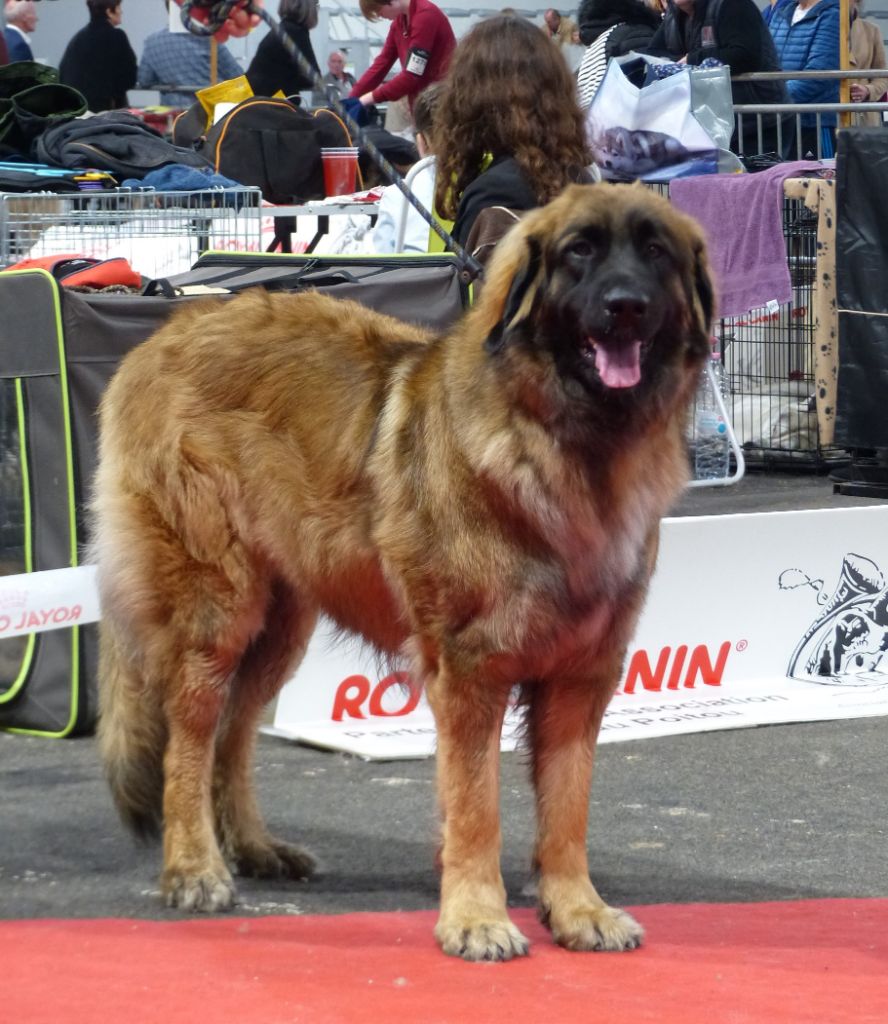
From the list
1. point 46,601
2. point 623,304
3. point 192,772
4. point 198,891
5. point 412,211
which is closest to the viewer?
point 623,304

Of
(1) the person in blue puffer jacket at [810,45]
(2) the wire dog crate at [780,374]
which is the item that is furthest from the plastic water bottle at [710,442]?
(1) the person in blue puffer jacket at [810,45]

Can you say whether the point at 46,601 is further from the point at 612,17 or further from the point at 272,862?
the point at 612,17

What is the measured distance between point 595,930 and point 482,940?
257 mm

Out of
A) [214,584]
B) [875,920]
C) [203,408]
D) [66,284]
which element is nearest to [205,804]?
[214,584]

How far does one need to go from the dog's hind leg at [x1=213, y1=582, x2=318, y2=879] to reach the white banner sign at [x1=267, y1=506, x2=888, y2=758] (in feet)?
3.59

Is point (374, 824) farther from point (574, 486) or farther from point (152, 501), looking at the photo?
point (574, 486)

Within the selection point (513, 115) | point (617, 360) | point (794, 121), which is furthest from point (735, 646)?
point (794, 121)

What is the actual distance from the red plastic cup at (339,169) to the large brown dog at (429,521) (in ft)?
16.4

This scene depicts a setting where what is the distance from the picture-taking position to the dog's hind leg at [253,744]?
3.72 meters

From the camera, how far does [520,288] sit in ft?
9.81

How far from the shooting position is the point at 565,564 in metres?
3.07

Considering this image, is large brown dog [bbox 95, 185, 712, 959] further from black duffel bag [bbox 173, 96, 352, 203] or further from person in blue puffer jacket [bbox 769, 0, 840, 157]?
person in blue puffer jacket [bbox 769, 0, 840, 157]

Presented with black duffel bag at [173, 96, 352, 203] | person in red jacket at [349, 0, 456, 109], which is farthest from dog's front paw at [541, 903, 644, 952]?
person in red jacket at [349, 0, 456, 109]

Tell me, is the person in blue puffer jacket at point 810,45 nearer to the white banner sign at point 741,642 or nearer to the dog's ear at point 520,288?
the white banner sign at point 741,642
